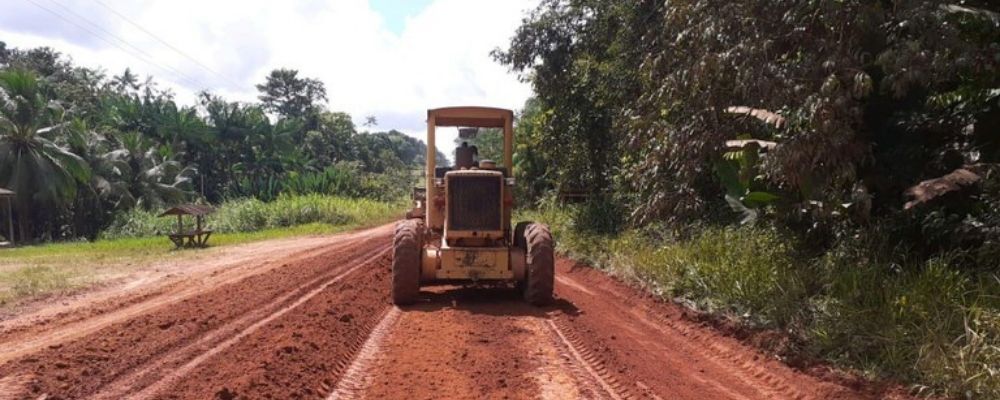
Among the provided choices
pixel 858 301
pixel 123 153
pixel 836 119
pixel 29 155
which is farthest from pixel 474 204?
pixel 123 153

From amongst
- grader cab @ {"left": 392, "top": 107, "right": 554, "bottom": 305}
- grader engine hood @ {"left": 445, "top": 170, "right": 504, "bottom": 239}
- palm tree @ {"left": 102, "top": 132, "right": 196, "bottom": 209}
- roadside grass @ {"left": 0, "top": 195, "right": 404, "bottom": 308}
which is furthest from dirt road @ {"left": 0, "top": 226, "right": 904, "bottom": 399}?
palm tree @ {"left": 102, "top": 132, "right": 196, "bottom": 209}

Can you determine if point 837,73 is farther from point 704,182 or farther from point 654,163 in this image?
point 704,182

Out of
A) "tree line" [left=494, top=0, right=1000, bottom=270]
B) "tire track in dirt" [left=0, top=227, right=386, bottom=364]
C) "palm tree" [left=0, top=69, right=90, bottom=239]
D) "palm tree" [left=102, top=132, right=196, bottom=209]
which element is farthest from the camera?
"palm tree" [left=102, top=132, right=196, bottom=209]

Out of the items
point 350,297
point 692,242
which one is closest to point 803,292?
point 692,242

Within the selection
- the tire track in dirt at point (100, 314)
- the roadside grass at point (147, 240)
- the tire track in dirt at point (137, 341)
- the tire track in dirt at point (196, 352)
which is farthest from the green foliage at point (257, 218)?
the tire track in dirt at point (196, 352)

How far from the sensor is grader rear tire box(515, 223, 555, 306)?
27.9 ft

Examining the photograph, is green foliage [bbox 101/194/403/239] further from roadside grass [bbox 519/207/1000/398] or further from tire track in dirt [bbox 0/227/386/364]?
roadside grass [bbox 519/207/1000/398]

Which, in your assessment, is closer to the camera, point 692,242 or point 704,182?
point 692,242

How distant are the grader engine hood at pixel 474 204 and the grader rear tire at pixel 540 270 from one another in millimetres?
590

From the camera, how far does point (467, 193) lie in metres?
8.93

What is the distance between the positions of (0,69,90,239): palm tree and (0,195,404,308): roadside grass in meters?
2.96

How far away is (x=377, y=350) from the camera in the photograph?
6.41m

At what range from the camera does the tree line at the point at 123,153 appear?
99.9 ft

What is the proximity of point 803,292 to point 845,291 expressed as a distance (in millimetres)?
520
